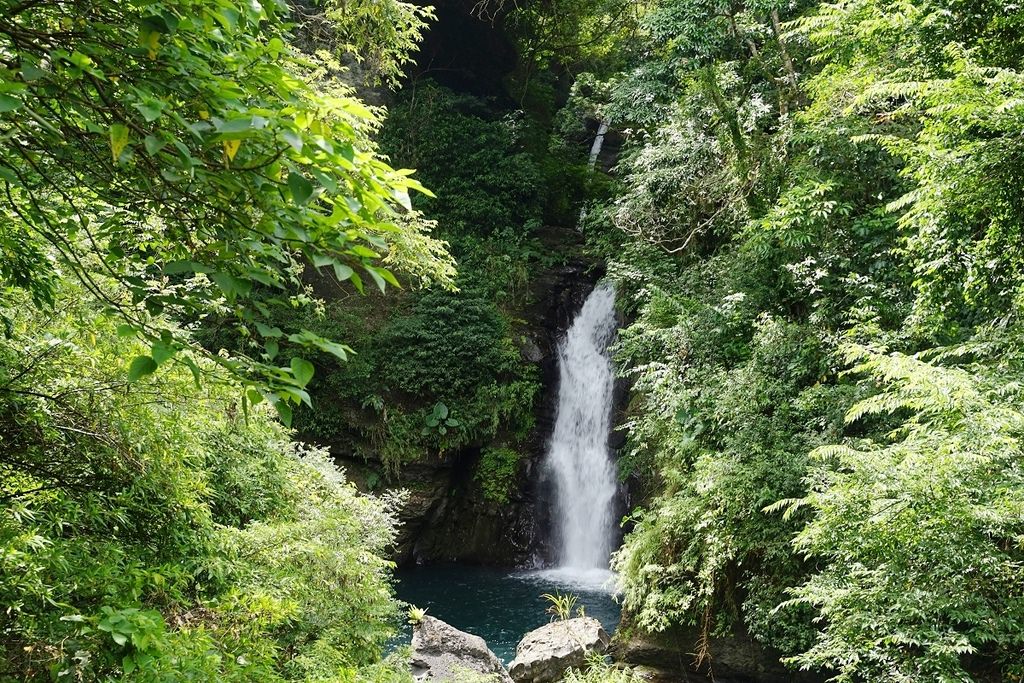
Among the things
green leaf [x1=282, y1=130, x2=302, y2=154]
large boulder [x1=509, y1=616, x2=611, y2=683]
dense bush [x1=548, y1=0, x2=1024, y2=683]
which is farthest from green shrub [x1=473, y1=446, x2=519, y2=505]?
green leaf [x1=282, y1=130, x2=302, y2=154]

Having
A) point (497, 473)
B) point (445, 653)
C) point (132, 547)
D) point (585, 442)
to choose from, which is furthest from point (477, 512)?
point (132, 547)

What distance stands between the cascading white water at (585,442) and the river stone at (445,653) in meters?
6.11

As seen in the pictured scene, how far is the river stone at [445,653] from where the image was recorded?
25.8 feet

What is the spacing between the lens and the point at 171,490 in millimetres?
3955

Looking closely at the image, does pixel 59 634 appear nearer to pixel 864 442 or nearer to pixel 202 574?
pixel 202 574

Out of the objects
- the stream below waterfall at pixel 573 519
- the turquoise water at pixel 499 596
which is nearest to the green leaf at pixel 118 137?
the turquoise water at pixel 499 596

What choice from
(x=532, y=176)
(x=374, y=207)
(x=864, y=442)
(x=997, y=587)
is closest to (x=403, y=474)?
(x=532, y=176)

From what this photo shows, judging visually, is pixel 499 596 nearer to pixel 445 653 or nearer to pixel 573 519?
pixel 573 519

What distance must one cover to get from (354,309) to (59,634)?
13265 millimetres

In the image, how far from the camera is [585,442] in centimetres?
1497

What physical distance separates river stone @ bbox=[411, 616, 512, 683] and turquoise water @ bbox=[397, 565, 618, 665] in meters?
1.34

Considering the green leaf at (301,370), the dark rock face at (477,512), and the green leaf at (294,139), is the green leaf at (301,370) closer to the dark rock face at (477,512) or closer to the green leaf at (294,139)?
the green leaf at (294,139)

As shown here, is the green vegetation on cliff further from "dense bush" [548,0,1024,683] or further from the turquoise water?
the turquoise water

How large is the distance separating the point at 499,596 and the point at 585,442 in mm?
3837
